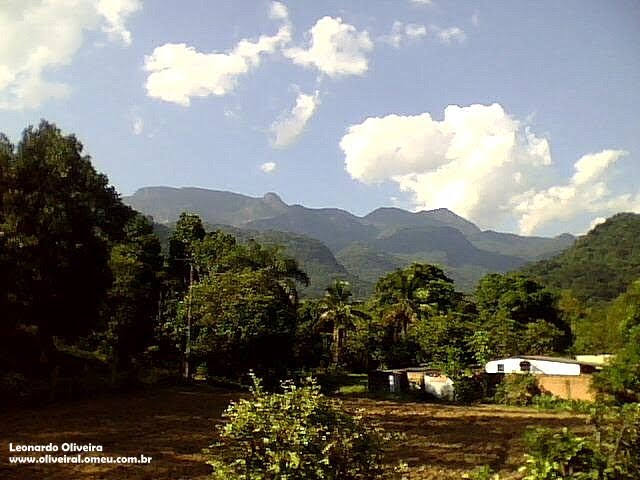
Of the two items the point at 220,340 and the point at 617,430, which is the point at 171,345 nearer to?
the point at 220,340

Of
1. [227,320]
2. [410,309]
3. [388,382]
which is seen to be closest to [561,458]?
[227,320]

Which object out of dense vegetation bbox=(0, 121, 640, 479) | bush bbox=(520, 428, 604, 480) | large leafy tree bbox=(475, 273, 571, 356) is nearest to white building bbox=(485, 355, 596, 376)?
dense vegetation bbox=(0, 121, 640, 479)

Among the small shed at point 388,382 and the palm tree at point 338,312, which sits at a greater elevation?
the palm tree at point 338,312

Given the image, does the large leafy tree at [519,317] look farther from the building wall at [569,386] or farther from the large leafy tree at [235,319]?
the large leafy tree at [235,319]

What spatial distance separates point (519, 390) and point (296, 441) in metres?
23.7

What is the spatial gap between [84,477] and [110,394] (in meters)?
12.7

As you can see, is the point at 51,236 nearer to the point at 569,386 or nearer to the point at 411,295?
the point at 569,386

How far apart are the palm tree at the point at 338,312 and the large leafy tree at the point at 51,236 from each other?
17625mm

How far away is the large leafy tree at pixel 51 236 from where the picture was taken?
15.9m

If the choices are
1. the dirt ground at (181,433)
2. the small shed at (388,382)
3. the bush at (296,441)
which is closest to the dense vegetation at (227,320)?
the bush at (296,441)

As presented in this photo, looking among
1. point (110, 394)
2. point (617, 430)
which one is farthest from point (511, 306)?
→ point (617, 430)

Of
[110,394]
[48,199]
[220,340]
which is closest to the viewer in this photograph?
[48,199]

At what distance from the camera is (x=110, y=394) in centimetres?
2183

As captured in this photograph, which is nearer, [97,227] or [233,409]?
[233,409]
